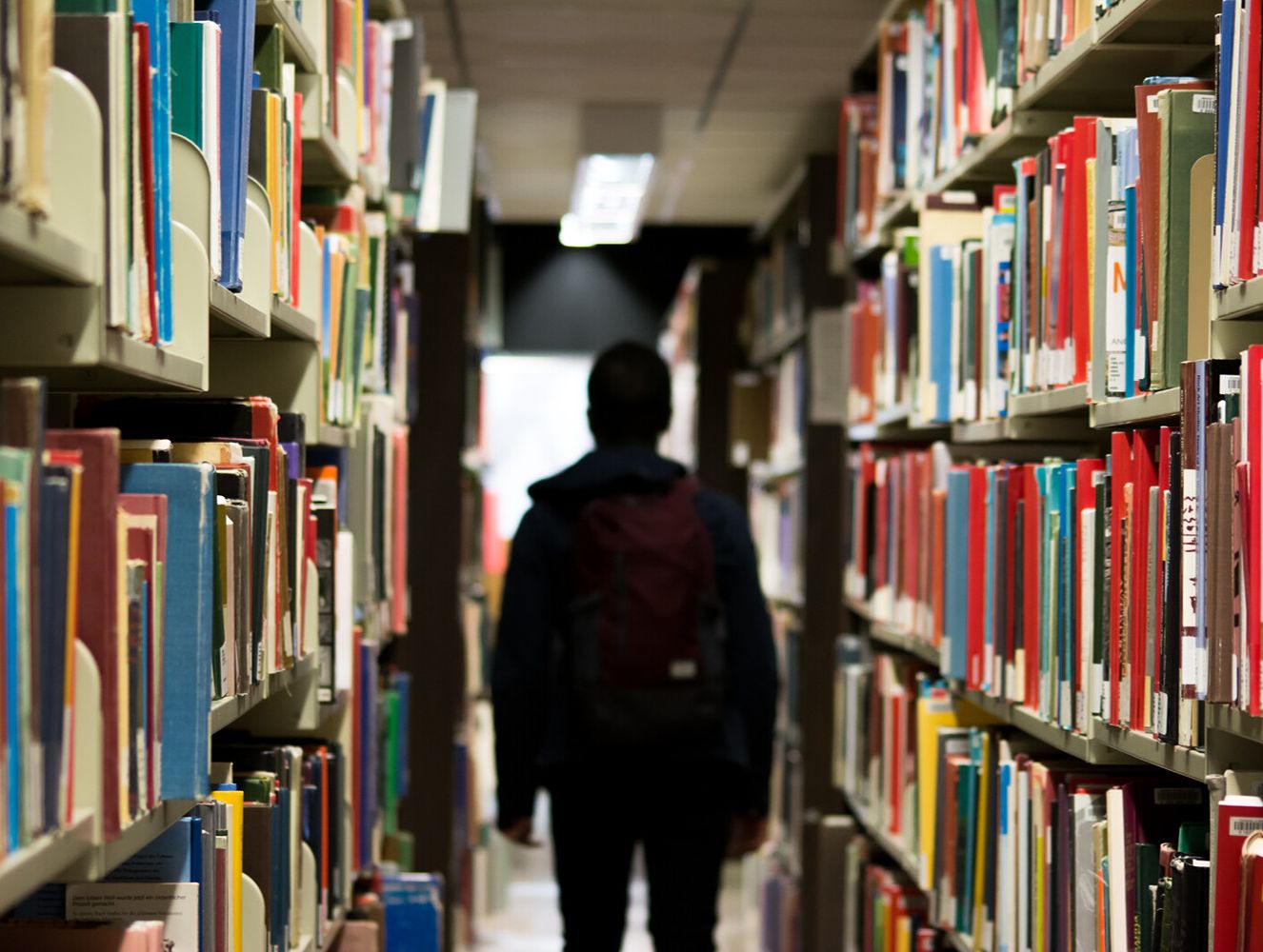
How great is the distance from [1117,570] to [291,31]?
120 cm

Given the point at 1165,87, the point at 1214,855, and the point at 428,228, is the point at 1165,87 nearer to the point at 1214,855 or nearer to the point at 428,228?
the point at 1214,855

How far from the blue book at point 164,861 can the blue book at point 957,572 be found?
4.08 ft

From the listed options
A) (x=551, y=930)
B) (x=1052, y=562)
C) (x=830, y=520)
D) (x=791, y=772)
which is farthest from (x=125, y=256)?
(x=551, y=930)

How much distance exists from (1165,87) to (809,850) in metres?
3.01

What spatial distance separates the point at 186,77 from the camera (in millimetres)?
1372

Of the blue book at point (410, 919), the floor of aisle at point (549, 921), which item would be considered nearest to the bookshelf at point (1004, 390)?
the blue book at point (410, 919)

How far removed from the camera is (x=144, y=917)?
1.38m

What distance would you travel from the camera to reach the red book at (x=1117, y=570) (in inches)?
62.2

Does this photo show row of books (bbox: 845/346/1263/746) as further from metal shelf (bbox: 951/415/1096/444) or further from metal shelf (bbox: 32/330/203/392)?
metal shelf (bbox: 32/330/203/392)

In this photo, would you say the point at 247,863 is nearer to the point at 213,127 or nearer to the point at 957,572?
the point at 213,127

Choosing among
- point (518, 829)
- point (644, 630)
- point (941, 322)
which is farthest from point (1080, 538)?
point (518, 829)

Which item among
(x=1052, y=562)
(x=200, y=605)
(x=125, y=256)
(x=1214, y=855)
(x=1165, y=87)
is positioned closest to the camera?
(x=125, y=256)

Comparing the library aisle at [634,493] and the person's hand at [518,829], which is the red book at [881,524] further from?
the person's hand at [518,829]

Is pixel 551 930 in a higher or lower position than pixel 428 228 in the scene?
lower
